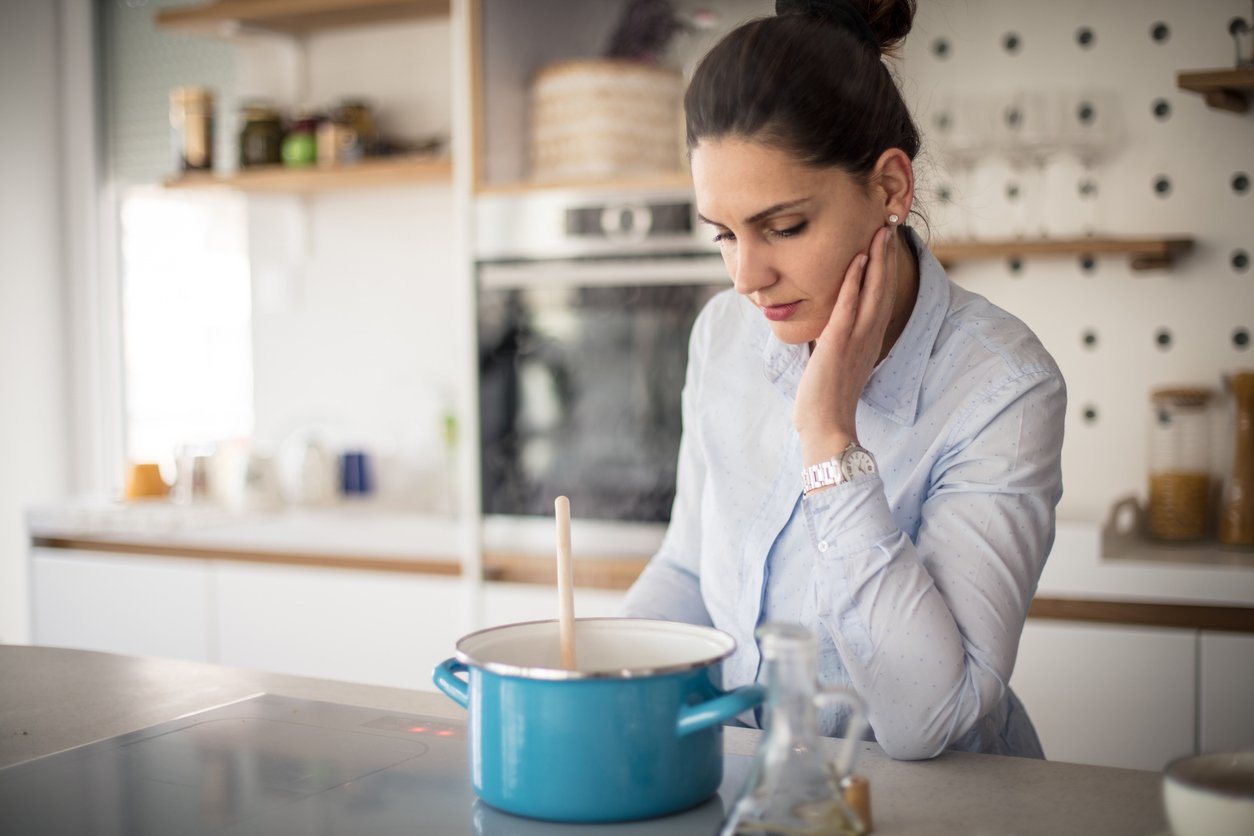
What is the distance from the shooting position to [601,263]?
2578 mm

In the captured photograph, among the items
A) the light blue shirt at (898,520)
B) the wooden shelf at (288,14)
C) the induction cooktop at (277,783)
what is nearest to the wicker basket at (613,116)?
the wooden shelf at (288,14)

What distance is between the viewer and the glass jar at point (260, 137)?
10.6 ft

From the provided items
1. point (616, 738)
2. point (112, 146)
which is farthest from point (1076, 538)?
point (112, 146)

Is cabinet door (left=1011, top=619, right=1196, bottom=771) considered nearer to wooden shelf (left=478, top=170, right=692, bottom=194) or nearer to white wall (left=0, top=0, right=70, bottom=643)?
wooden shelf (left=478, top=170, right=692, bottom=194)

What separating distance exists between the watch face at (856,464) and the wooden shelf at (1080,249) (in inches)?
53.0

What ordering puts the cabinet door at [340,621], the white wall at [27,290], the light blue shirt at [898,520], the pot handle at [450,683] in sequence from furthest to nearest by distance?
the white wall at [27,290] < the cabinet door at [340,621] < the light blue shirt at [898,520] < the pot handle at [450,683]

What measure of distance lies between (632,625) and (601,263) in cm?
163

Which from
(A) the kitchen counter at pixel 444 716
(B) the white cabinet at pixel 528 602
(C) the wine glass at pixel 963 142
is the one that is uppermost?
(C) the wine glass at pixel 963 142

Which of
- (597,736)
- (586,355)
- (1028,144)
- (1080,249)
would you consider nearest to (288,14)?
(586,355)

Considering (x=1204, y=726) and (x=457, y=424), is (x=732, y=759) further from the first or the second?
(x=457, y=424)

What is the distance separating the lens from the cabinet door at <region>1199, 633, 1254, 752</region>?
6.90 feet

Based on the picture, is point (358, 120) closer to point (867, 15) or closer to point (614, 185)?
point (614, 185)

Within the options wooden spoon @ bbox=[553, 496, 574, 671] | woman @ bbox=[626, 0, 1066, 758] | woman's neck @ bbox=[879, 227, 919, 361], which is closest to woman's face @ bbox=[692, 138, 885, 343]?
woman @ bbox=[626, 0, 1066, 758]

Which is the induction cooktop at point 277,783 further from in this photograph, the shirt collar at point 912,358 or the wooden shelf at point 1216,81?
the wooden shelf at point 1216,81
